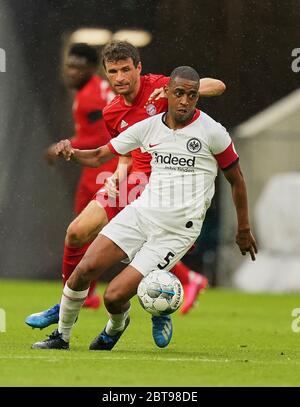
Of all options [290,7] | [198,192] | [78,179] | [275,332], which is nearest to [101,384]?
[198,192]

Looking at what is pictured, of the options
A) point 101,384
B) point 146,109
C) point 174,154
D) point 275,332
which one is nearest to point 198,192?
point 174,154

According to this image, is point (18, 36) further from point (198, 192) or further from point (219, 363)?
point (219, 363)

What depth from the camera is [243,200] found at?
291 inches

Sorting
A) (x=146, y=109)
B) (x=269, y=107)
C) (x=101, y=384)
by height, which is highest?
(x=269, y=107)

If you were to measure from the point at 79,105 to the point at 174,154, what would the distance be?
4.67 meters

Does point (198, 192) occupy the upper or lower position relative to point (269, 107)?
lower

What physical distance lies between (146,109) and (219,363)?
2.04 metres

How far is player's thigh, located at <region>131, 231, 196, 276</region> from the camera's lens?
7.25 m

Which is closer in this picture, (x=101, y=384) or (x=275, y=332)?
(x=101, y=384)

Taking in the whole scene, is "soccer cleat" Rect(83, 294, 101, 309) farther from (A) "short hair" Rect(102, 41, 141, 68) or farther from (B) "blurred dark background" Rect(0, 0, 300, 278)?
(A) "short hair" Rect(102, 41, 141, 68)

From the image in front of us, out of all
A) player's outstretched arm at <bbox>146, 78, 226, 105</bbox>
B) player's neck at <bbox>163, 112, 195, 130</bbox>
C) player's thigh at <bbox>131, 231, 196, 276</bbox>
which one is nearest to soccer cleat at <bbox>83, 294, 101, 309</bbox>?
player's outstretched arm at <bbox>146, 78, 226, 105</bbox>

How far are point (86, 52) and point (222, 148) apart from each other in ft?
19.8

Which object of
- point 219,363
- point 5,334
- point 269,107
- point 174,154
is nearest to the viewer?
point 219,363

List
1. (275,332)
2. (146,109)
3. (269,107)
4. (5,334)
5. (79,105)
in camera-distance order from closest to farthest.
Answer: (146,109)
(5,334)
(275,332)
(79,105)
(269,107)
